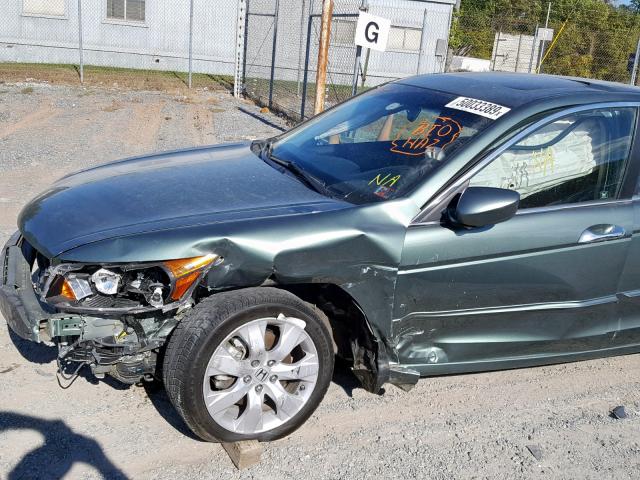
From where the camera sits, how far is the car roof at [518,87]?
3.86 metres

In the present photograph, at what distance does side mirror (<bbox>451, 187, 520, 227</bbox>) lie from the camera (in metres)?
3.34

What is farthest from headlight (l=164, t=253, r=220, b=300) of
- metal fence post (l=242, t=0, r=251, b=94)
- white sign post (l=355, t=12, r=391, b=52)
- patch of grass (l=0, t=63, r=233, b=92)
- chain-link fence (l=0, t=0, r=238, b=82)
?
chain-link fence (l=0, t=0, r=238, b=82)

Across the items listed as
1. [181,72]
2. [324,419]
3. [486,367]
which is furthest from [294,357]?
[181,72]

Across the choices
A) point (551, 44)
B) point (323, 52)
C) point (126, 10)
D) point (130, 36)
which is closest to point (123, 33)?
point (130, 36)

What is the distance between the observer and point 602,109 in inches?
154

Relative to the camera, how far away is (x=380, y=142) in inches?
161

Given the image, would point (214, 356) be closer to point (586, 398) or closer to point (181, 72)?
point (586, 398)

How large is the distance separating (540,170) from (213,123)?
10.2 metres

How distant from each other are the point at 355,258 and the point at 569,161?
4.59 feet

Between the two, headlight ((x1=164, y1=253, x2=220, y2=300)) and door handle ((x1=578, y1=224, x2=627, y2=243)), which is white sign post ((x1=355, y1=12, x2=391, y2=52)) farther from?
headlight ((x1=164, y1=253, x2=220, y2=300))

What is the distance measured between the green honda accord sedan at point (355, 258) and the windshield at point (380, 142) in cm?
1

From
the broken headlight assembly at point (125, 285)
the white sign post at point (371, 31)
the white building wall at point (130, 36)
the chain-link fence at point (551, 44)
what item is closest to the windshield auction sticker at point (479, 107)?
the broken headlight assembly at point (125, 285)

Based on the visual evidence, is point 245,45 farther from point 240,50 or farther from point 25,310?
point 25,310

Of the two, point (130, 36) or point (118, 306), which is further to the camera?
point (130, 36)
